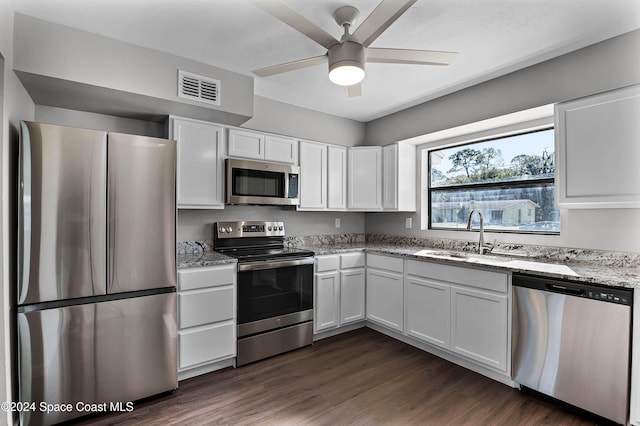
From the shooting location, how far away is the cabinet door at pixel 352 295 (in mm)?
3443

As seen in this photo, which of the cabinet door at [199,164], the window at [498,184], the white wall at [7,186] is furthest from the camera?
the window at [498,184]

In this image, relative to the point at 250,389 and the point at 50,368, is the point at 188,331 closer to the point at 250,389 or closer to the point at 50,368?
the point at 250,389

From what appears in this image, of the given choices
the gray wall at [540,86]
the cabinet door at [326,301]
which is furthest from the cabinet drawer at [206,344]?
the gray wall at [540,86]

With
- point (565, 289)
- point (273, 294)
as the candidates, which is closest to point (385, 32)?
point (565, 289)

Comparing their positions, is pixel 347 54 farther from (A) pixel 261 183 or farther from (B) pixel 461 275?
(B) pixel 461 275

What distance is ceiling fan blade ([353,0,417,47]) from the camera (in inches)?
58.9

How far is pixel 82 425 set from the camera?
6.53 feet

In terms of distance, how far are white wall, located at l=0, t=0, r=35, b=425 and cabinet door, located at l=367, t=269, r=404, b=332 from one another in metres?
2.88

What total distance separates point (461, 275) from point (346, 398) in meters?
1.33

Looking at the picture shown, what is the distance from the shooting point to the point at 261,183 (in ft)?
10.5

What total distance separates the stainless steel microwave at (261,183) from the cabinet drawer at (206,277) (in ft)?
2.19

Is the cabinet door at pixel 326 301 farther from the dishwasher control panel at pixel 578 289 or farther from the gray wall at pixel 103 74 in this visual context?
the gray wall at pixel 103 74

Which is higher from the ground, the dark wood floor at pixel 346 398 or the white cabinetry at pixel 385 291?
the white cabinetry at pixel 385 291

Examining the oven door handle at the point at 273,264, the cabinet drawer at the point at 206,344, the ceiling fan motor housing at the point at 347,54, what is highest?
the ceiling fan motor housing at the point at 347,54
